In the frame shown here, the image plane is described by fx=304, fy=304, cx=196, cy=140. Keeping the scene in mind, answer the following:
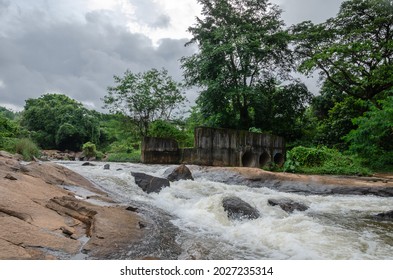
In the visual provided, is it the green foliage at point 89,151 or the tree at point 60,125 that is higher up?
the tree at point 60,125

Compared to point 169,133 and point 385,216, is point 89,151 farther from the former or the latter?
point 385,216

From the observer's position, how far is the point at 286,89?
2405cm

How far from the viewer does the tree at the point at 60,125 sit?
3788 cm

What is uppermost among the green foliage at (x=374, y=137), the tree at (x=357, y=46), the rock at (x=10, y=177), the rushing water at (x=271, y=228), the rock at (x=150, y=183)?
the tree at (x=357, y=46)

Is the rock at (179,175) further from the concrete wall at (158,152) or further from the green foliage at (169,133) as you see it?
the green foliage at (169,133)

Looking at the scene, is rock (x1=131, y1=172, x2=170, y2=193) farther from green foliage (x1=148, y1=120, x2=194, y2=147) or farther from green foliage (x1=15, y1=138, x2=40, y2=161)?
green foliage (x1=148, y1=120, x2=194, y2=147)

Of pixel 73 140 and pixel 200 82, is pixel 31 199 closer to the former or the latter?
pixel 200 82

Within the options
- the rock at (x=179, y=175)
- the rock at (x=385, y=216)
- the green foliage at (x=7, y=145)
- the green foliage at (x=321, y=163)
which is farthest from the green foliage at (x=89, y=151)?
the rock at (x=385, y=216)

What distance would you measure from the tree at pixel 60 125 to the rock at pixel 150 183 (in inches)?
1230

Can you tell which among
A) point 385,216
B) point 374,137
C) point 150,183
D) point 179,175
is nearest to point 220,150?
point 179,175

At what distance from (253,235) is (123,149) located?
27.2 meters

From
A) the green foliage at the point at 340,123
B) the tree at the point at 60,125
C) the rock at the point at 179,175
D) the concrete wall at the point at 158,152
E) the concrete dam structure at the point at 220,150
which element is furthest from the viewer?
the tree at the point at 60,125

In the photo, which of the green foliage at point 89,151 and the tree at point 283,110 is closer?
the tree at point 283,110
